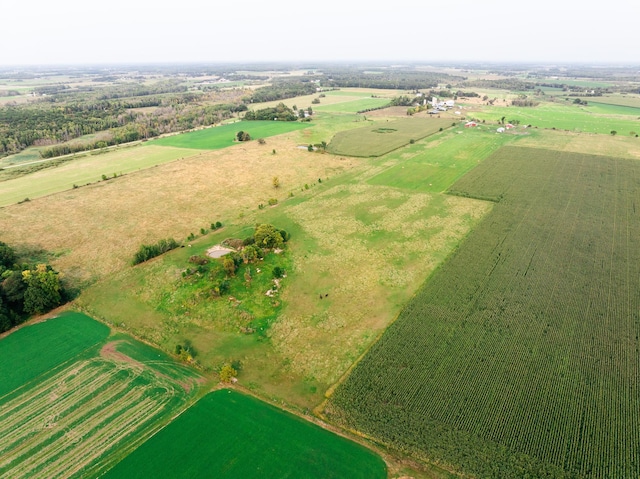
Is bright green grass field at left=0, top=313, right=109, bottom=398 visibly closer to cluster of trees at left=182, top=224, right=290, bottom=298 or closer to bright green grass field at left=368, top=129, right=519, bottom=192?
cluster of trees at left=182, top=224, right=290, bottom=298

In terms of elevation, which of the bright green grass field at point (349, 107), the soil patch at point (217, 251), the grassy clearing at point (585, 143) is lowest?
the soil patch at point (217, 251)

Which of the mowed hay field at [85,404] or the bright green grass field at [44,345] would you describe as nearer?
the mowed hay field at [85,404]

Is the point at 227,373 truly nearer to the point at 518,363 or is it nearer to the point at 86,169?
the point at 518,363

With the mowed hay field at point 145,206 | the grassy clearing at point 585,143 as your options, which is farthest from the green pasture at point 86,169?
the grassy clearing at point 585,143

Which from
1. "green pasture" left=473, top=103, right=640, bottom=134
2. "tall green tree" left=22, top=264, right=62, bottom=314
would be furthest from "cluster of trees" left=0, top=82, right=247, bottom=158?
"green pasture" left=473, top=103, right=640, bottom=134

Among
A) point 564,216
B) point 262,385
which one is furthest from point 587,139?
point 262,385

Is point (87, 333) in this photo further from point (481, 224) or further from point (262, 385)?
point (481, 224)

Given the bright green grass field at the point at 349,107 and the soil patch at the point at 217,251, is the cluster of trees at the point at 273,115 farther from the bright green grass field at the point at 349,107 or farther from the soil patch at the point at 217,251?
the soil patch at the point at 217,251
